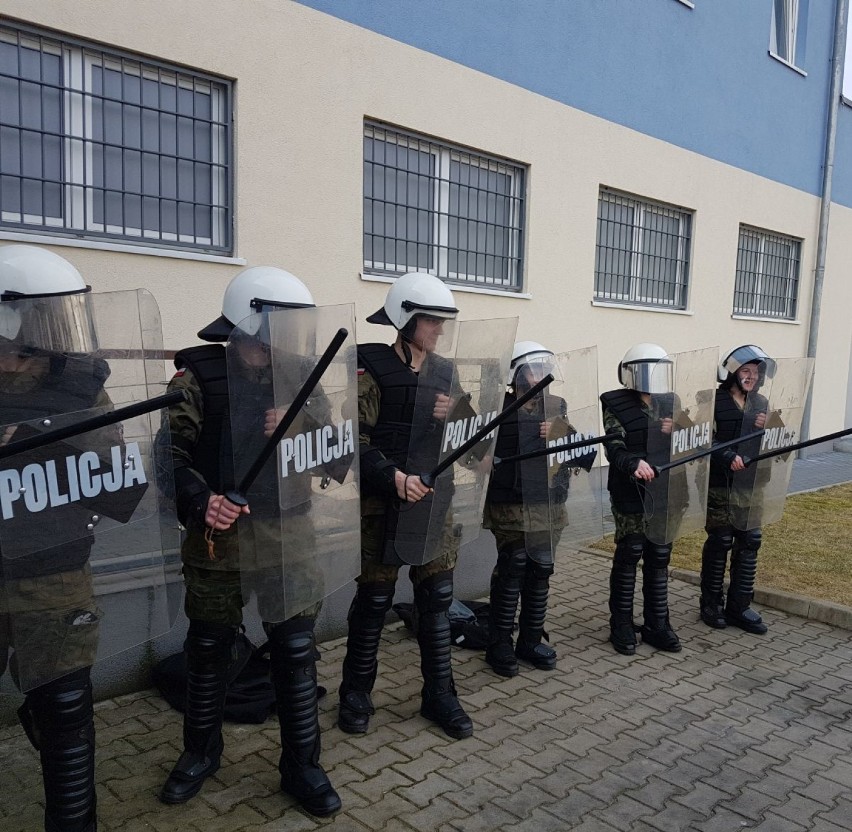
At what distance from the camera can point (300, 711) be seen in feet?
9.74

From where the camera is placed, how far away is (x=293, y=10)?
17.4ft

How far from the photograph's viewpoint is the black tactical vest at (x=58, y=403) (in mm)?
2270

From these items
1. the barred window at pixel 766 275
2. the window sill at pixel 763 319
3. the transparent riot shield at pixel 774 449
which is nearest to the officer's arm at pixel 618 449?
the transparent riot shield at pixel 774 449

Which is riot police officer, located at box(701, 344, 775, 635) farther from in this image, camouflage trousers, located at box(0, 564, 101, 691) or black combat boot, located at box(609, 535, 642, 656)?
camouflage trousers, located at box(0, 564, 101, 691)

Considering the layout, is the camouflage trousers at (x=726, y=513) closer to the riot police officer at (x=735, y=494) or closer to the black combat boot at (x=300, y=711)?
the riot police officer at (x=735, y=494)

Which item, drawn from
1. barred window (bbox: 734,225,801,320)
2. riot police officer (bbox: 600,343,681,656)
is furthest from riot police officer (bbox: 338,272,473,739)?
barred window (bbox: 734,225,801,320)

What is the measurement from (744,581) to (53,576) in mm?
4299

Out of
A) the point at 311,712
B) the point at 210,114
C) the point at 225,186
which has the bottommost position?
the point at 311,712

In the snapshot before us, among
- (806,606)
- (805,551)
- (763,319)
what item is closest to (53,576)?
(806,606)

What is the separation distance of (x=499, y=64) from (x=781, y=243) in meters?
6.72

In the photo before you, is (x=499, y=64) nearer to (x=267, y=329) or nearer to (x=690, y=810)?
(x=267, y=329)

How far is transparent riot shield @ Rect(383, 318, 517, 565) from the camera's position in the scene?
3.42 meters

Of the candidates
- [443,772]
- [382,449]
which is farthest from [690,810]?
[382,449]

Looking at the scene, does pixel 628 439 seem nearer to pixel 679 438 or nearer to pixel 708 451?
pixel 679 438
